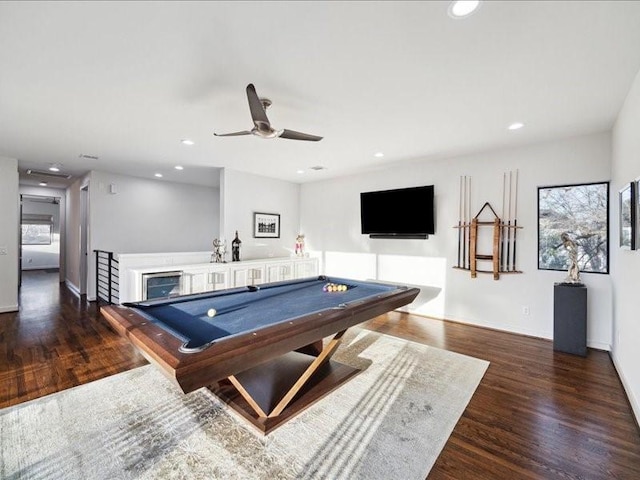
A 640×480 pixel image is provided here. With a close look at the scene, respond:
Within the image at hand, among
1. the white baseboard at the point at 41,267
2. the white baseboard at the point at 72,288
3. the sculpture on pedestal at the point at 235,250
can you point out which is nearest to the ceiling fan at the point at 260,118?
the sculpture on pedestal at the point at 235,250

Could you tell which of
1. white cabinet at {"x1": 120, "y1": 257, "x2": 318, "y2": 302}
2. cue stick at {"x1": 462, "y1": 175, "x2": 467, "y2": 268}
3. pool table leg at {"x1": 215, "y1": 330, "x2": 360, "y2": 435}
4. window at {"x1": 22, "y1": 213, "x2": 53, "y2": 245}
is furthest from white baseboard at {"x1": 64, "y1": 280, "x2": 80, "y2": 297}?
cue stick at {"x1": 462, "y1": 175, "x2": 467, "y2": 268}

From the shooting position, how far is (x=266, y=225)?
6.13 m

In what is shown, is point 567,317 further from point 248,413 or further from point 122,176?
point 122,176

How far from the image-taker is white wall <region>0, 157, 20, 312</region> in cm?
484

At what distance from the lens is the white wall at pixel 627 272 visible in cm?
226

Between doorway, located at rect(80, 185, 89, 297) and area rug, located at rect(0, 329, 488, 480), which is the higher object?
doorway, located at rect(80, 185, 89, 297)

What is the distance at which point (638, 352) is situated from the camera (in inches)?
85.9

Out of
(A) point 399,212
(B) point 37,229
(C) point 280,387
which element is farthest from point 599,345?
(B) point 37,229

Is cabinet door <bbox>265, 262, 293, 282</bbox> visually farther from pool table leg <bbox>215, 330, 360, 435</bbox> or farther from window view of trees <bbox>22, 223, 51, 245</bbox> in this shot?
window view of trees <bbox>22, 223, 51, 245</bbox>

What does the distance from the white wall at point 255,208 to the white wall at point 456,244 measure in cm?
95

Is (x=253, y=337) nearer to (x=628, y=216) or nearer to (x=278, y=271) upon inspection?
(x=628, y=216)

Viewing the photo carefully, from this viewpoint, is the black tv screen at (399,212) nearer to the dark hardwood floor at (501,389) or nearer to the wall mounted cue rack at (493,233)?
the wall mounted cue rack at (493,233)

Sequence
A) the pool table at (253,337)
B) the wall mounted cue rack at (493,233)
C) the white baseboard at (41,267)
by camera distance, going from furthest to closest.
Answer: the white baseboard at (41,267) < the wall mounted cue rack at (493,233) < the pool table at (253,337)

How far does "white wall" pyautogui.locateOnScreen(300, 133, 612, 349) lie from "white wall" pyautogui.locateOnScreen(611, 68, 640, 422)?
33 cm
